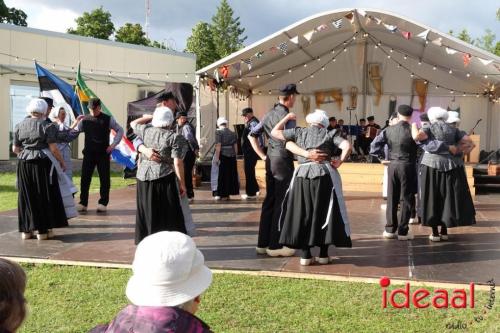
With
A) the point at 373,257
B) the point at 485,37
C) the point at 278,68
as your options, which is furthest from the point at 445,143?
the point at 485,37

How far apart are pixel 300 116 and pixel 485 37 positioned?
34.3m

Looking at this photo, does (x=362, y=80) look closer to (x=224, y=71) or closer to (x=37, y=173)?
(x=224, y=71)

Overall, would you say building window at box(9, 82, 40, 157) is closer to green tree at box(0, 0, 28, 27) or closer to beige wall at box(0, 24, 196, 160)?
beige wall at box(0, 24, 196, 160)

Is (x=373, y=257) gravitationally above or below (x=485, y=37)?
below

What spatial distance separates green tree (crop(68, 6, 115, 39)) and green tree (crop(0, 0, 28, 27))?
3404 millimetres

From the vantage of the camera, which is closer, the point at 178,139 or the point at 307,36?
the point at 178,139

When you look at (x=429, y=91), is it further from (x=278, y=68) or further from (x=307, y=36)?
(x=307, y=36)

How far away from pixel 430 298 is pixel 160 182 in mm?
2615

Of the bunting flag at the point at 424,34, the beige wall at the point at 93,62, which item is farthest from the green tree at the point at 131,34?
the bunting flag at the point at 424,34

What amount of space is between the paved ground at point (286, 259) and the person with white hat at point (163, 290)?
3.28m

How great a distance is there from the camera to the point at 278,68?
15703 millimetres

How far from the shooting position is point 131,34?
4225cm

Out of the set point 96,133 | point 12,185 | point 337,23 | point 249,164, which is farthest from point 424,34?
point 12,185

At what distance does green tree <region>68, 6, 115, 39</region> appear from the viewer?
3903cm
